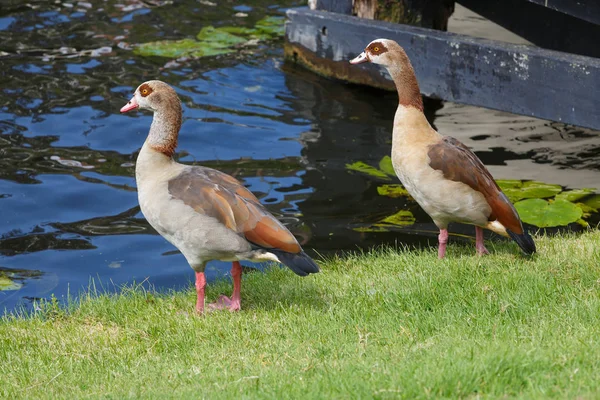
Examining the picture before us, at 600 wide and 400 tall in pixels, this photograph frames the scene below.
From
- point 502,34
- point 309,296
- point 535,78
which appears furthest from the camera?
point 502,34

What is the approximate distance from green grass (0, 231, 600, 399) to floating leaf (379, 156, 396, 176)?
294 centimetres

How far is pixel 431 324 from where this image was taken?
16.4 feet

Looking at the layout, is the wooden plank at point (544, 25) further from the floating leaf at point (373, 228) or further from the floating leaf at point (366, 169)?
the floating leaf at point (373, 228)

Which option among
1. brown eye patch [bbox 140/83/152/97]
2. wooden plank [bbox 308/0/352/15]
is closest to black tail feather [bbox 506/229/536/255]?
brown eye patch [bbox 140/83/152/97]

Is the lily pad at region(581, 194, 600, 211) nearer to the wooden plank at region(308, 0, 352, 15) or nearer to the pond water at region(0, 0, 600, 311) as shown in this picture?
the pond water at region(0, 0, 600, 311)

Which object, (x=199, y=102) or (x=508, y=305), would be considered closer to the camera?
(x=508, y=305)

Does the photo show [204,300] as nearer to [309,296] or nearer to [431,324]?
[309,296]

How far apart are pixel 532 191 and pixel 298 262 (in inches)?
168

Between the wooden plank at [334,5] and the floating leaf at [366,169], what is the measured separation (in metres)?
2.46

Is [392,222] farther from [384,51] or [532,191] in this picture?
[384,51]

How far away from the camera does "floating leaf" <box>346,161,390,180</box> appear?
9584mm

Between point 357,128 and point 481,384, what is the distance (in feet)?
24.6

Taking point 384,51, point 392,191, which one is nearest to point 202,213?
point 384,51

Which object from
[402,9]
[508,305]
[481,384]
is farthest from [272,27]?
[481,384]
